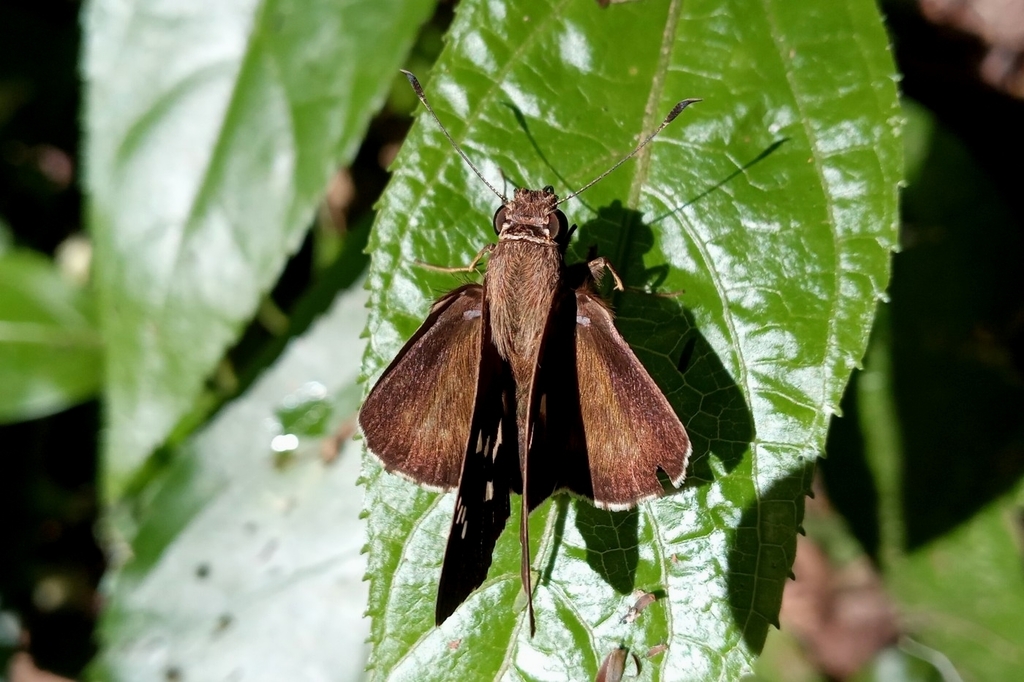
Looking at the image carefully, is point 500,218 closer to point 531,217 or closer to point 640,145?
point 531,217

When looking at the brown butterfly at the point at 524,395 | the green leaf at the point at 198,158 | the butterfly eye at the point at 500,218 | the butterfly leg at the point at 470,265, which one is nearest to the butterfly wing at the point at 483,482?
the brown butterfly at the point at 524,395

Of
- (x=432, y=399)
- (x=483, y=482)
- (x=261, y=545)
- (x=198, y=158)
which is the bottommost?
(x=261, y=545)

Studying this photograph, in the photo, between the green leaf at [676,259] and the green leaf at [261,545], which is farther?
the green leaf at [261,545]

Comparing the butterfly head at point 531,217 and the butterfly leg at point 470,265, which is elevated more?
the butterfly head at point 531,217

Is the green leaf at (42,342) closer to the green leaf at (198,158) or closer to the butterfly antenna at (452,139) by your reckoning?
the green leaf at (198,158)

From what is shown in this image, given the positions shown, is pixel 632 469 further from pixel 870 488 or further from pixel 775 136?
pixel 870 488

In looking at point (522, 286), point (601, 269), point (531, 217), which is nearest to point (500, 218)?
point (531, 217)

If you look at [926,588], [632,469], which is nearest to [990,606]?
[926,588]
